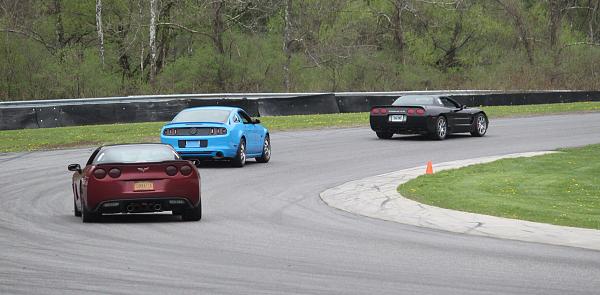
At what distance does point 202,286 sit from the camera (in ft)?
31.9

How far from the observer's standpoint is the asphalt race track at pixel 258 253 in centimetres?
982

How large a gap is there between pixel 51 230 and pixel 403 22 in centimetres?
5452

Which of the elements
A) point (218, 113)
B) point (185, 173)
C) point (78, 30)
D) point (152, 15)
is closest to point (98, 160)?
point (185, 173)

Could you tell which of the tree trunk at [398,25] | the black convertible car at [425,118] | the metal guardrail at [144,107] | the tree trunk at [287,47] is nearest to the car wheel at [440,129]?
the black convertible car at [425,118]

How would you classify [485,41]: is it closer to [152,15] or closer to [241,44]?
[241,44]

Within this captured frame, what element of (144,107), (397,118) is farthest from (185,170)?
(144,107)

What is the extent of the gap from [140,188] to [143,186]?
48mm

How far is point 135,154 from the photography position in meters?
15.9

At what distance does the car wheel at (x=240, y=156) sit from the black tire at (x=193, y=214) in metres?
8.87

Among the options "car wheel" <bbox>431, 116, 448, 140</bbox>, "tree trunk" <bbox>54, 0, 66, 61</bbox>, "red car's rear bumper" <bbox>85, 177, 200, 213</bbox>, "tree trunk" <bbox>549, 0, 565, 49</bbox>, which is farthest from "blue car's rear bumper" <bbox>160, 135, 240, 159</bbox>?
"tree trunk" <bbox>549, 0, 565, 49</bbox>

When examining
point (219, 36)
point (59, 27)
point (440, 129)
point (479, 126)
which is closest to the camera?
point (440, 129)

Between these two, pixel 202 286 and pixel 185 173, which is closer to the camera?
pixel 202 286

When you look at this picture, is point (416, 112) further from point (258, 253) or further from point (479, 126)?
point (258, 253)

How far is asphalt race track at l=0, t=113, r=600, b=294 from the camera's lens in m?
9.82
